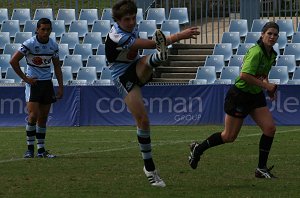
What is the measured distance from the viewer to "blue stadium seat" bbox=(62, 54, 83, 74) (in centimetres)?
2858

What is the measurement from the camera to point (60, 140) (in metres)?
19.5

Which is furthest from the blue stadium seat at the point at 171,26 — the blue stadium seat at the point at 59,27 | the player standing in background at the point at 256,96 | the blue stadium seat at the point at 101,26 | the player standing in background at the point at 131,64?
the player standing in background at the point at 131,64

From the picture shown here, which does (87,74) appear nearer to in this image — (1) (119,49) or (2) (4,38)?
(2) (4,38)

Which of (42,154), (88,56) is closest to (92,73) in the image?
(88,56)

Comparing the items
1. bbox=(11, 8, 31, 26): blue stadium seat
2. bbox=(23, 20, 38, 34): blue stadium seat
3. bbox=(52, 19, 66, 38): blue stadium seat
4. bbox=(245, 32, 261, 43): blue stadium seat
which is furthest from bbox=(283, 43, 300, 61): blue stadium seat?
bbox=(11, 8, 31, 26): blue stadium seat

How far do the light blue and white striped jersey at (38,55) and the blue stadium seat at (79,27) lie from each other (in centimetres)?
1577

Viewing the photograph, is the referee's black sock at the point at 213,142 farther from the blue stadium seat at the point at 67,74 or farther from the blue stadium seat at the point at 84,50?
the blue stadium seat at the point at 84,50

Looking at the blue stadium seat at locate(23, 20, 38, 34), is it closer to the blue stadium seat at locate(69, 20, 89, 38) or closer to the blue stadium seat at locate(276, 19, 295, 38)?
the blue stadium seat at locate(69, 20, 89, 38)

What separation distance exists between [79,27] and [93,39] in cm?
125

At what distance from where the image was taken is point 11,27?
1247 inches

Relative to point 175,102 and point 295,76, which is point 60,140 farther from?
point 295,76

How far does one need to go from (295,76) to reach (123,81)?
15.5 meters

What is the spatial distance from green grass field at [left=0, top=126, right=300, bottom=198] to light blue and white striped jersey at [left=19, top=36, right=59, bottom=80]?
138 cm

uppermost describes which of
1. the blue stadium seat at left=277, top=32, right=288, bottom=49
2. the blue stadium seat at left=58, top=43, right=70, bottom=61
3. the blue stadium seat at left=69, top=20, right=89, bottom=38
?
the blue stadium seat at left=69, top=20, right=89, bottom=38
